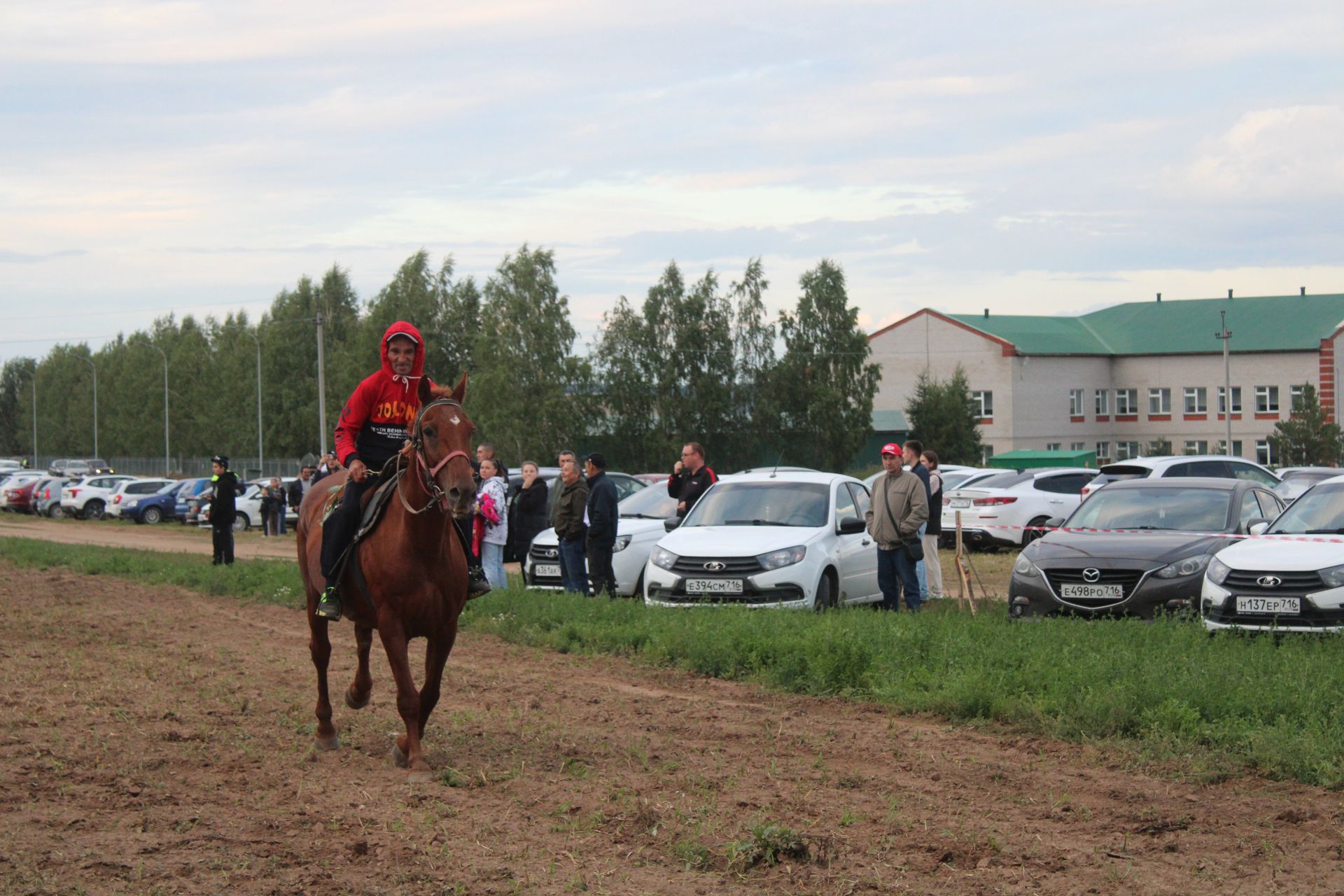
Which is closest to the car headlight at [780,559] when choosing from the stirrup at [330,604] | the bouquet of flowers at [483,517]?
the bouquet of flowers at [483,517]

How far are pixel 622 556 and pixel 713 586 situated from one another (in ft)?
11.0

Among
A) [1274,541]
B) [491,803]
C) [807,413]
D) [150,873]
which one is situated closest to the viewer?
[150,873]

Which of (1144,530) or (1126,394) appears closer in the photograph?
(1144,530)

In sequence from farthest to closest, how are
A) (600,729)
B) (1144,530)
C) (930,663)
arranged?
1. (1144,530)
2. (930,663)
3. (600,729)

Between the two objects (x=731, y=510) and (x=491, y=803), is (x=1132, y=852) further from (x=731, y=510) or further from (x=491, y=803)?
(x=731, y=510)

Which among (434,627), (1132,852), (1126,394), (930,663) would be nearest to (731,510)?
(930,663)

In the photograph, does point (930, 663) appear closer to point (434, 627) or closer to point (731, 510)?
point (434, 627)

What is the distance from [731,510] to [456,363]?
6507cm

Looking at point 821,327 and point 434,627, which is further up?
point 821,327

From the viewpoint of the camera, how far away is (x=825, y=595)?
14.7 meters

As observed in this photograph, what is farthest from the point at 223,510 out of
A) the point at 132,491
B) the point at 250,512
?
the point at 132,491

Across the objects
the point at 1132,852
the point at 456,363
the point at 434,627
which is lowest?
the point at 1132,852

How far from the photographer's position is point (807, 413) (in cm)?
7712

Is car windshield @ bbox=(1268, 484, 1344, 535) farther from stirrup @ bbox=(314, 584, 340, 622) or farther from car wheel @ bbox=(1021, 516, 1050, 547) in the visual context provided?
car wheel @ bbox=(1021, 516, 1050, 547)
